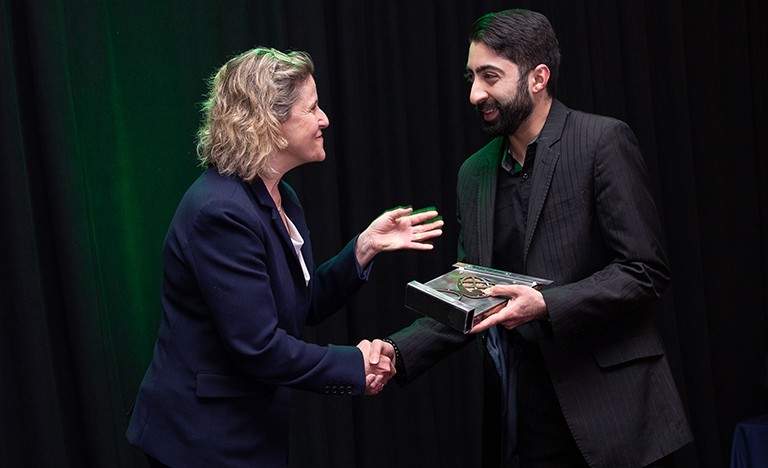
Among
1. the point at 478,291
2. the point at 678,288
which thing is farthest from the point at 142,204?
the point at 678,288

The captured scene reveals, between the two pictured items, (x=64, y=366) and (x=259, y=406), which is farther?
(x=64, y=366)

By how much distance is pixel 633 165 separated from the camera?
2.25 m

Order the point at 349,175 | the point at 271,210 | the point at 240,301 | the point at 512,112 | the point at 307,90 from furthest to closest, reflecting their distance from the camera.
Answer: the point at 349,175 → the point at 512,112 → the point at 307,90 → the point at 271,210 → the point at 240,301

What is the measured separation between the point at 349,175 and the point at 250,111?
1.22 meters

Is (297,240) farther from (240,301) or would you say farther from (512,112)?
(512,112)

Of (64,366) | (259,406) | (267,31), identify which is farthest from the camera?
(267,31)

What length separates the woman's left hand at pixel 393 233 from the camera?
2426mm

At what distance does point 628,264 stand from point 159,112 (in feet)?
5.57

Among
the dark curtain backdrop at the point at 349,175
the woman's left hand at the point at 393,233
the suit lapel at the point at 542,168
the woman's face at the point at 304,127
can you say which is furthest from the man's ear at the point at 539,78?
the dark curtain backdrop at the point at 349,175

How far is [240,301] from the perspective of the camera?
1.95 metres

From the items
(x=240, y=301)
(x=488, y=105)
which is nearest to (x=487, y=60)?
(x=488, y=105)

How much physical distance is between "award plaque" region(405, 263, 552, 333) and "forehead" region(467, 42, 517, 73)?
57 cm

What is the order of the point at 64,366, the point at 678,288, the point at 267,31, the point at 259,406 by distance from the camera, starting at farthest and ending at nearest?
the point at 678,288
the point at 267,31
the point at 64,366
the point at 259,406

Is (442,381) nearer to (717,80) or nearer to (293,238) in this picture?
(293,238)
